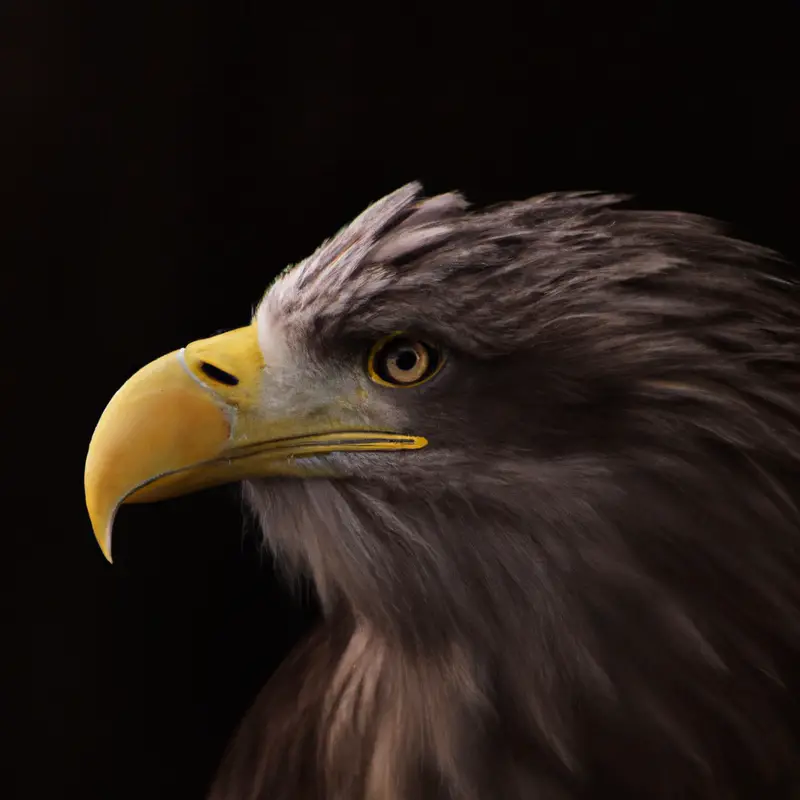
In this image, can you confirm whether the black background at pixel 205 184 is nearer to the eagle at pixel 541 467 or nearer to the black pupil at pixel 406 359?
the eagle at pixel 541 467

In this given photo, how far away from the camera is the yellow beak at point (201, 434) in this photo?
1169 mm

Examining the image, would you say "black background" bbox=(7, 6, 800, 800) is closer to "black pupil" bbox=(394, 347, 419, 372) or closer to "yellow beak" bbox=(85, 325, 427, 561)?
"yellow beak" bbox=(85, 325, 427, 561)

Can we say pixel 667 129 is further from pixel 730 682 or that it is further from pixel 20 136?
pixel 20 136

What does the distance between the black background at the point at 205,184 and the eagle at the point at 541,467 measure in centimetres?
21

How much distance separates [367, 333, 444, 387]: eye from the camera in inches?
45.3

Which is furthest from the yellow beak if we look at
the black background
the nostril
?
the black background

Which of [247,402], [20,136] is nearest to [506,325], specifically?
[247,402]

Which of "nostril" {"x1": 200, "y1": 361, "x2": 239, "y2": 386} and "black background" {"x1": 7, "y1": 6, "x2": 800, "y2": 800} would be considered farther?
"black background" {"x1": 7, "y1": 6, "x2": 800, "y2": 800}

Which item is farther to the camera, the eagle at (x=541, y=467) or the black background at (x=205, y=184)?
the black background at (x=205, y=184)

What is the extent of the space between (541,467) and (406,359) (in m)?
0.21

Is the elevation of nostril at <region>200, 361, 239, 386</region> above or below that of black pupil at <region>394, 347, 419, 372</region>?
above

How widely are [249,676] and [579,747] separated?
1.81 ft

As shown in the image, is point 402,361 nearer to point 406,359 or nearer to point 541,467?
point 406,359

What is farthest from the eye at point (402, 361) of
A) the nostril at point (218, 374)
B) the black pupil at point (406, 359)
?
the nostril at point (218, 374)
